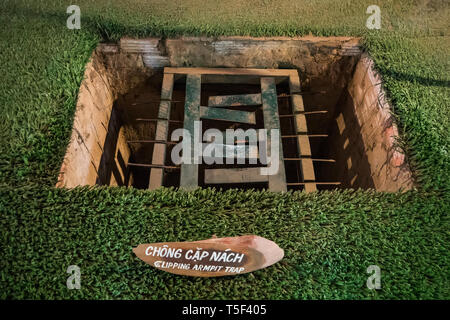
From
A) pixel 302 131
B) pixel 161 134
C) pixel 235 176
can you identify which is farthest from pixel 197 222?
pixel 302 131

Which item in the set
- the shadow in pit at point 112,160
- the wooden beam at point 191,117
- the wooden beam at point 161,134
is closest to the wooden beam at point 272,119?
the wooden beam at point 191,117

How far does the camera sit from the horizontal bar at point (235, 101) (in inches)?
131

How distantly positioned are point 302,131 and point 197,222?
1.48m

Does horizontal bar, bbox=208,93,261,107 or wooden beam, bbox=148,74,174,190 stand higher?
horizontal bar, bbox=208,93,261,107

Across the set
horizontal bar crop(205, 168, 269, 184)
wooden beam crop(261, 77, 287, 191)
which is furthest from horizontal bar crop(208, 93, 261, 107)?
horizontal bar crop(205, 168, 269, 184)

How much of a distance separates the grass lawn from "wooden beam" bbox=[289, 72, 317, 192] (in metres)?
0.52

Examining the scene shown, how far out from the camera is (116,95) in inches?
146

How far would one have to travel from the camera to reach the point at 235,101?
10.9 ft

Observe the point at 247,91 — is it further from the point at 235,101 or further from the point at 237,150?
the point at 237,150

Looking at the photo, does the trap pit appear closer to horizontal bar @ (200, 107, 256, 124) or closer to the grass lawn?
the grass lawn

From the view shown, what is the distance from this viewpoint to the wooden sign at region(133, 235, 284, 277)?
2.05 m

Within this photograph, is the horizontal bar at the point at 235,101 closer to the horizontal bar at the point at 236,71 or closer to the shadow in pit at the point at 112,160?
the horizontal bar at the point at 236,71
